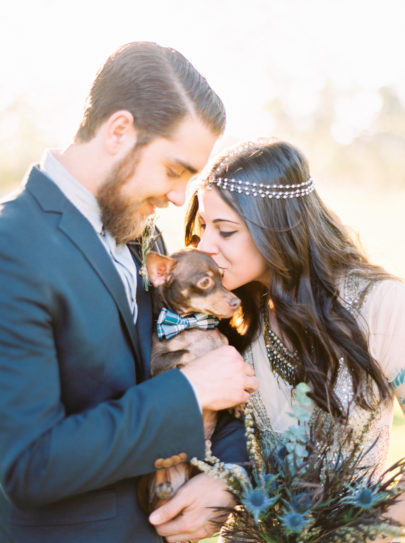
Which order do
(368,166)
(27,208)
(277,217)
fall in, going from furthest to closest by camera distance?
1. (368,166)
2. (277,217)
3. (27,208)

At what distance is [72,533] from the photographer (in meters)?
1.95

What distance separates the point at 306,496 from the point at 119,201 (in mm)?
1338

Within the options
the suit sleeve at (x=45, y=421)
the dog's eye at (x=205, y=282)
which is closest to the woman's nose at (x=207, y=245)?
the dog's eye at (x=205, y=282)

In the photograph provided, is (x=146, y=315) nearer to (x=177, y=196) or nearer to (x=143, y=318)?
(x=143, y=318)

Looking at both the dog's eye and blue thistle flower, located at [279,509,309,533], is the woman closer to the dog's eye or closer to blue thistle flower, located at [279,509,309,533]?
the dog's eye

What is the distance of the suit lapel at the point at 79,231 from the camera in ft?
6.32

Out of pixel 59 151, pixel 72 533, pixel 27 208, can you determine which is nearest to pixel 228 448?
pixel 72 533

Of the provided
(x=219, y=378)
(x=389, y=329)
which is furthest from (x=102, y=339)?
(x=389, y=329)

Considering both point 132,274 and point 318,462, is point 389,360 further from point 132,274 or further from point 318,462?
point 132,274

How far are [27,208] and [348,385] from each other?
5.41 feet

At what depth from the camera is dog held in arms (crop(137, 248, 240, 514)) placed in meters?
2.55

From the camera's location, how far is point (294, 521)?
5.63 feet

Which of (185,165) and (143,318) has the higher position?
(185,165)

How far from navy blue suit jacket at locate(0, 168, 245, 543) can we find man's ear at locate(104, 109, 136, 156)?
0.33 m
